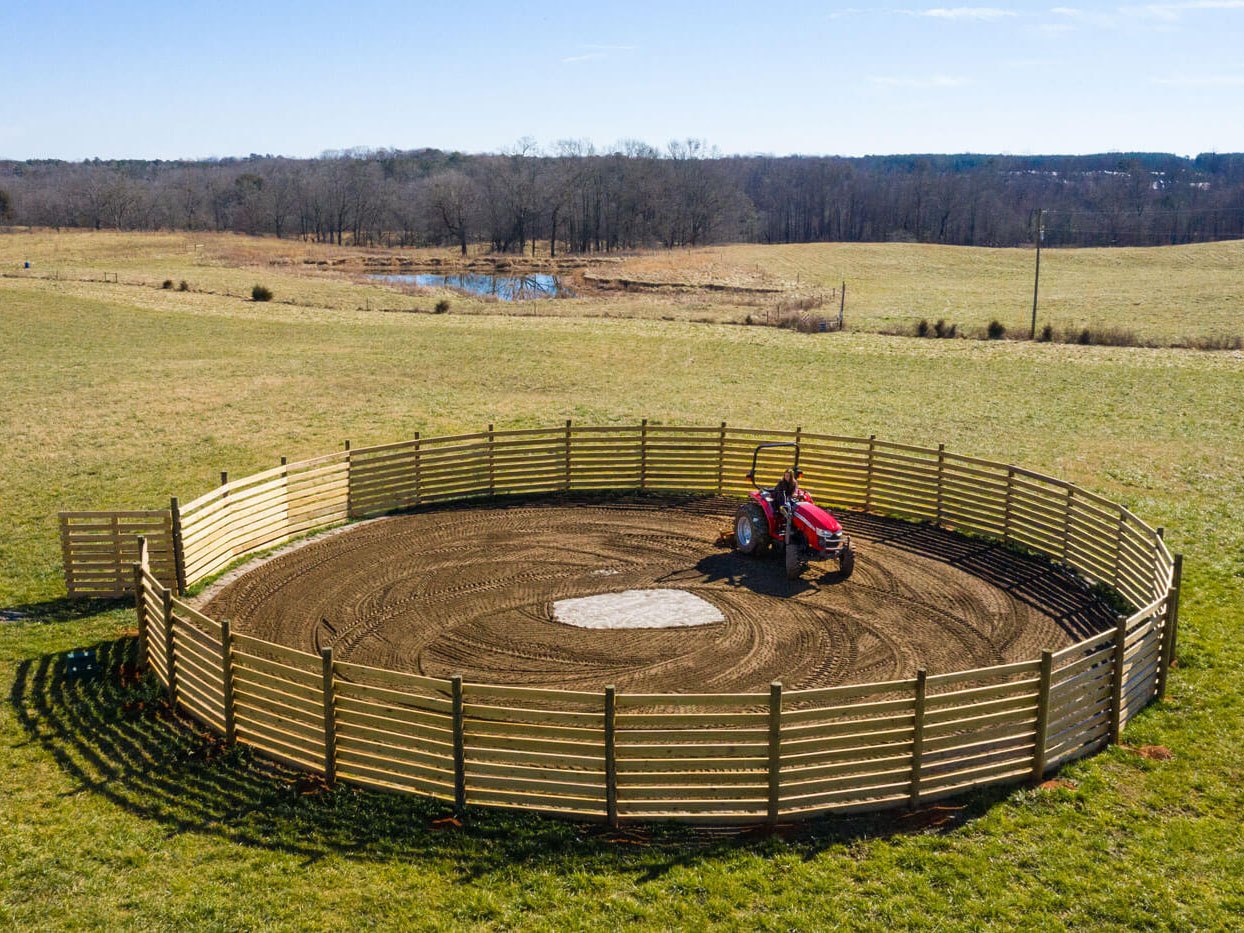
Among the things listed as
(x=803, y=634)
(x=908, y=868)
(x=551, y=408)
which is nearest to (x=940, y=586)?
(x=803, y=634)

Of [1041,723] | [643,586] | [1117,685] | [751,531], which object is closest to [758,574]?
[751,531]

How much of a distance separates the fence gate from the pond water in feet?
195

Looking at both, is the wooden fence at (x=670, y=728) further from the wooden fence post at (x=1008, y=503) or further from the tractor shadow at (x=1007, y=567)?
the wooden fence post at (x=1008, y=503)

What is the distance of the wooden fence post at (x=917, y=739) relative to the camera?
10.3 metres

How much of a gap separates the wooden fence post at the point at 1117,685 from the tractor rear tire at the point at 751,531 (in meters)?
6.80

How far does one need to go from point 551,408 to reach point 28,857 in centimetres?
2333

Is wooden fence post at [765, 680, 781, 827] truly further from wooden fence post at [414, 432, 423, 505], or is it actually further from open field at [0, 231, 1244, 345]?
open field at [0, 231, 1244, 345]

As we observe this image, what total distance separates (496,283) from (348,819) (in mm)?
79553

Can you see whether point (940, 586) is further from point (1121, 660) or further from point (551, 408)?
point (551, 408)

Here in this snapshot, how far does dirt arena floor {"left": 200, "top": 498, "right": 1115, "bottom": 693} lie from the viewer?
13812 mm

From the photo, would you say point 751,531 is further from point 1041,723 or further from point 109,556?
point 109,556

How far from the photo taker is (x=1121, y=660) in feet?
37.7

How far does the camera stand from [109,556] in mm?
16531

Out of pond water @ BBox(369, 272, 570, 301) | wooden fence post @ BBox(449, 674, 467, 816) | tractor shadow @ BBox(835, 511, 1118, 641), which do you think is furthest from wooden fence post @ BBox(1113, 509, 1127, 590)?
pond water @ BBox(369, 272, 570, 301)
